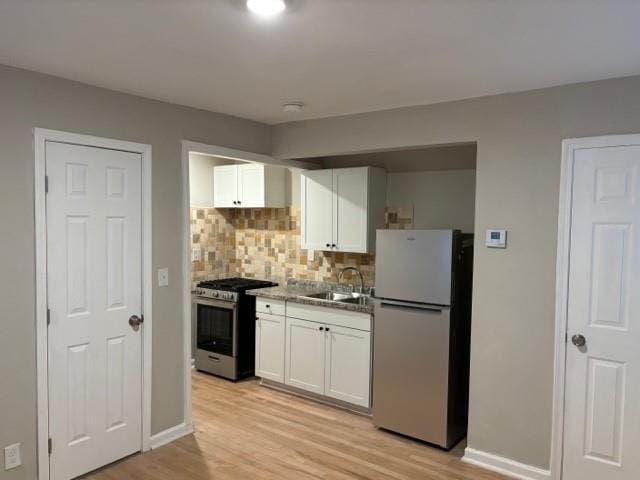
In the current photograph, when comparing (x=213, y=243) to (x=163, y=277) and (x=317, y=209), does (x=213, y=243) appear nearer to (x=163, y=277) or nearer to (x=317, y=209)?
(x=317, y=209)

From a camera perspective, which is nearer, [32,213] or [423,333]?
[32,213]

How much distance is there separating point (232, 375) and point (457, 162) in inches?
115

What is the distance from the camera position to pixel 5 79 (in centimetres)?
255

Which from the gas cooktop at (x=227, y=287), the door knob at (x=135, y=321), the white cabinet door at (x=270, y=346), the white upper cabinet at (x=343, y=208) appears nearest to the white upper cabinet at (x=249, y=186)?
the white upper cabinet at (x=343, y=208)

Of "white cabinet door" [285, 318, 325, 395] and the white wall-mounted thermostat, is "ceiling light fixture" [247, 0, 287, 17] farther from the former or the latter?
"white cabinet door" [285, 318, 325, 395]

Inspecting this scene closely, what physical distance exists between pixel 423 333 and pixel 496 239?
86 centimetres

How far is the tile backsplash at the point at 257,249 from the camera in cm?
496

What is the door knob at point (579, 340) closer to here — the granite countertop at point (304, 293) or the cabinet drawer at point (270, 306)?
the granite countertop at point (304, 293)

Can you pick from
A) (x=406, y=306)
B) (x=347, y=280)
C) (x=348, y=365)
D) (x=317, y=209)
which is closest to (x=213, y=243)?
(x=317, y=209)

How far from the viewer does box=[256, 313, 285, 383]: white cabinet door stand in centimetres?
445

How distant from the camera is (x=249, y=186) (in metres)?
5.05

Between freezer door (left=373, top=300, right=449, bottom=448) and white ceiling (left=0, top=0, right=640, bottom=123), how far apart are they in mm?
1569

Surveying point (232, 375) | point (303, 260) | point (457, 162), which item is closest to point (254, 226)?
point (303, 260)

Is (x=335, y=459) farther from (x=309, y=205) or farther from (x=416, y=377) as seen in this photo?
(x=309, y=205)
